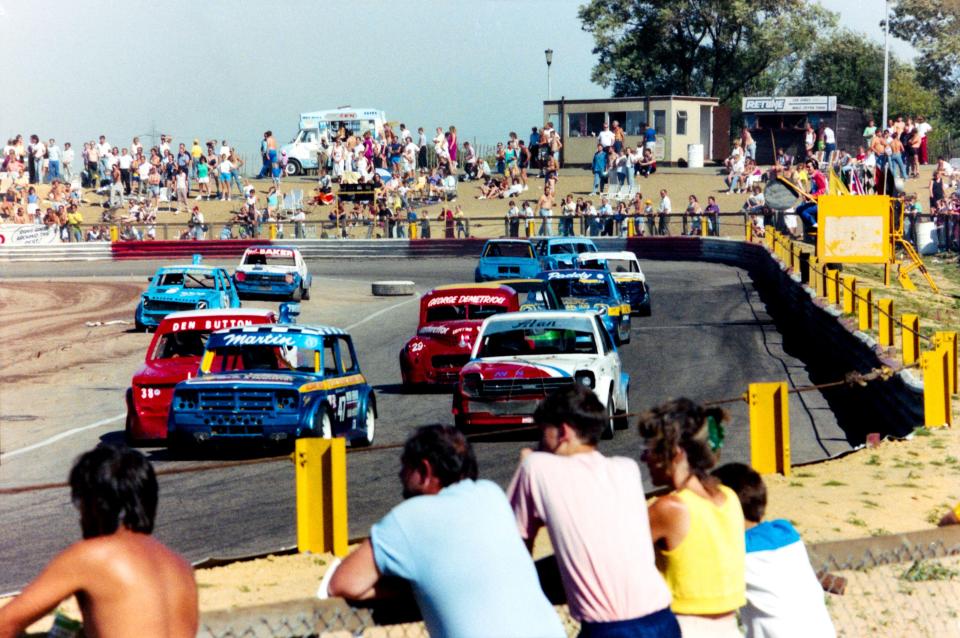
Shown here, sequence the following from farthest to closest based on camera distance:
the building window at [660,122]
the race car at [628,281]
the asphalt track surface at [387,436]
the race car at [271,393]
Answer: the building window at [660,122] < the race car at [628,281] < the race car at [271,393] < the asphalt track surface at [387,436]

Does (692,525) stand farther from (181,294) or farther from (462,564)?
(181,294)

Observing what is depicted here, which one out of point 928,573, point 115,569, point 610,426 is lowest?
point 610,426

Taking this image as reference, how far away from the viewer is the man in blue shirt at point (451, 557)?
4.17 meters

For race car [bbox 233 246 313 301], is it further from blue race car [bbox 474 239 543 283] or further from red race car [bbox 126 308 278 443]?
red race car [bbox 126 308 278 443]

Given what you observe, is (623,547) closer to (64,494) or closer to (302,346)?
(64,494)

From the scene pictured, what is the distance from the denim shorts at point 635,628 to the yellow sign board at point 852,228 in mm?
22786

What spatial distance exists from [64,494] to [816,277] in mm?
17422

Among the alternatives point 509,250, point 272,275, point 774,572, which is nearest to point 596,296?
point 509,250

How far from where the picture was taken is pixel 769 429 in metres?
12.6

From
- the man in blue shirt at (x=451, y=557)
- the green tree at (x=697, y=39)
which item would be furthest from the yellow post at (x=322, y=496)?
the green tree at (x=697, y=39)

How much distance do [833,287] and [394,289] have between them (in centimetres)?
1348

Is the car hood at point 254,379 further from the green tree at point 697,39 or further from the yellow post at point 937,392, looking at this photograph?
the green tree at point 697,39

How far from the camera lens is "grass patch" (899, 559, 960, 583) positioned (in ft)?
27.7

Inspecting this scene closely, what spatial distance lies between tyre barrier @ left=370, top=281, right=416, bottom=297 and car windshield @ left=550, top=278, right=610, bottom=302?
9854 millimetres
